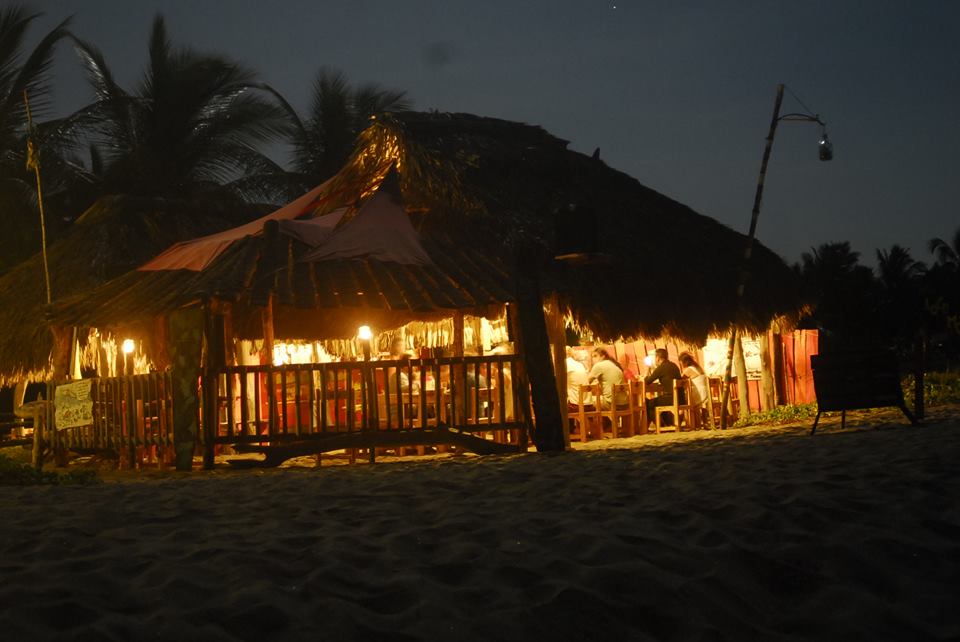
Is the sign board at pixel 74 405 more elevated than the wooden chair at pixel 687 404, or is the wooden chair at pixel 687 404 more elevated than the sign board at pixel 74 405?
the sign board at pixel 74 405

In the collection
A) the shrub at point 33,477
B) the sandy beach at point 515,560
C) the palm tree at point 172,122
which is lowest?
the sandy beach at point 515,560

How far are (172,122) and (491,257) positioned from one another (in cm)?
1255

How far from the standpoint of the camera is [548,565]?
3604mm

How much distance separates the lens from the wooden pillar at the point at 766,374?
56.0 ft

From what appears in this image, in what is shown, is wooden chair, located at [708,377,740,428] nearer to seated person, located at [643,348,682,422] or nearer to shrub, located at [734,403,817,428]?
shrub, located at [734,403,817,428]

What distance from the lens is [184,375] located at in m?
9.91

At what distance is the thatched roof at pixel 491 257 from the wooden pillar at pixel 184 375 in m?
0.40

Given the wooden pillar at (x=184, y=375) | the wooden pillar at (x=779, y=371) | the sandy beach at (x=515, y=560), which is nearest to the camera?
the sandy beach at (x=515, y=560)

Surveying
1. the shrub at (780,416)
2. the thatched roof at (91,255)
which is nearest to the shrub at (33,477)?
the thatched roof at (91,255)

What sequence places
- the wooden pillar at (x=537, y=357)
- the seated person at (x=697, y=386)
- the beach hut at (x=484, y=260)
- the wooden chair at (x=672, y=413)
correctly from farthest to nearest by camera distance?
the seated person at (x=697, y=386) → the wooden chair at (x=672, y=413) → the beach hut at (x=484, y=260) → the wooden pillar at (x=537, y=357)

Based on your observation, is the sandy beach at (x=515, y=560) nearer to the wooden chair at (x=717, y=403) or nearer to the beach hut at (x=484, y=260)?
the beach hut at (x=484, y=260)

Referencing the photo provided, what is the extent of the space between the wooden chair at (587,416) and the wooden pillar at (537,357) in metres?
3.96

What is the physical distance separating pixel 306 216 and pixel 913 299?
42.7 metres

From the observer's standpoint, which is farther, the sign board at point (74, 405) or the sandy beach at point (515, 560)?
the sign board at point (74, 405)
